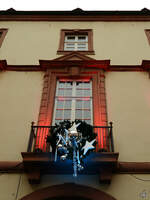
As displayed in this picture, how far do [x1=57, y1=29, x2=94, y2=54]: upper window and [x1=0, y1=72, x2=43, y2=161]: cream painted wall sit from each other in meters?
2.25

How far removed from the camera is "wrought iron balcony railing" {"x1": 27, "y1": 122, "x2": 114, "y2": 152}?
243 inches

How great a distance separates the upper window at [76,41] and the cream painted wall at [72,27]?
243 mm

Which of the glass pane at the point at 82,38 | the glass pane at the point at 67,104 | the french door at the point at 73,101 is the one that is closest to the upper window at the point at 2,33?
the glass pane at the point at 82,38

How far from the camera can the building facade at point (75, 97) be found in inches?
224

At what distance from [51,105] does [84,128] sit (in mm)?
1974

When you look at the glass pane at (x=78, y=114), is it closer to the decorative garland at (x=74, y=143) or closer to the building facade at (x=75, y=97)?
the building facade at (x=75, y=97)

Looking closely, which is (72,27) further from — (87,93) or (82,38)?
(87,93)

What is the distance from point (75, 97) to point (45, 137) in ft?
7.07

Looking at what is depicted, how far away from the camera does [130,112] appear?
7.32m

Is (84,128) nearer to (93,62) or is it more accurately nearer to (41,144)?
(41,144)

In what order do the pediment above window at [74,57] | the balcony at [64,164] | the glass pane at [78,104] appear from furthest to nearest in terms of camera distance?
the pediment above window at [74,57], the glass pane at [78,104], the balcony at [64,164]

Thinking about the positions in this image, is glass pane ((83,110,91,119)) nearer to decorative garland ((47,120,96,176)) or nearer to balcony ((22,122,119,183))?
decorative garland ((47,120,96,176))

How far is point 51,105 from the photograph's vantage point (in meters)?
7.53

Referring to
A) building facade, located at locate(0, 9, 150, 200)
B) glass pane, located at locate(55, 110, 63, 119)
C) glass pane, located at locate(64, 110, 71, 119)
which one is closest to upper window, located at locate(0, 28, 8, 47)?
building facade, located at locate(0, 9, 150, 200)
